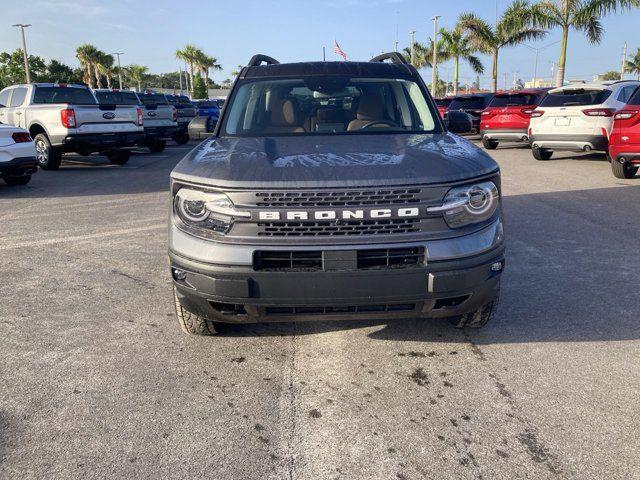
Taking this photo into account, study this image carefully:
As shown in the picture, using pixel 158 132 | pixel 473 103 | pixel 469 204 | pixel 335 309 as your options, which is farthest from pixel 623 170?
pixel 158 132

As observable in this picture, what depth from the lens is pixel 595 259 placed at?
209 inches

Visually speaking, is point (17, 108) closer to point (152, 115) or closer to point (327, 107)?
point (152, 115)

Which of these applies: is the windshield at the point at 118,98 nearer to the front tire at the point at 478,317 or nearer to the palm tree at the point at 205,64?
the front tire at the point at 478,317

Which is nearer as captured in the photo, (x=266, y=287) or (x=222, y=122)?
(x=266, y=287)

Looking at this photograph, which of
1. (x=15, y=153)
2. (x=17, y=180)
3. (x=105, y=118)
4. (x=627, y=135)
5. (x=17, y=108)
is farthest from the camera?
(x=17, y=108)

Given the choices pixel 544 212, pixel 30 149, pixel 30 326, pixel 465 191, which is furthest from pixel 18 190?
pixel 465 191

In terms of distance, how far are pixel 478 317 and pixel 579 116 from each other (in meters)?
9.68

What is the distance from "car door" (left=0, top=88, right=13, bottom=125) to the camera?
543 inches

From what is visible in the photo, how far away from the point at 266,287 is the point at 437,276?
879 millimetres

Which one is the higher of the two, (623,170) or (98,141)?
(98,141)

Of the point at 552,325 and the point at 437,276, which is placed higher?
the point at 437,276

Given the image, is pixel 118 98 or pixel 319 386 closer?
pixel 319 386

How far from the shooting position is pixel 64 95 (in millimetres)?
13391

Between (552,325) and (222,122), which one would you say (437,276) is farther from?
(222,122)
